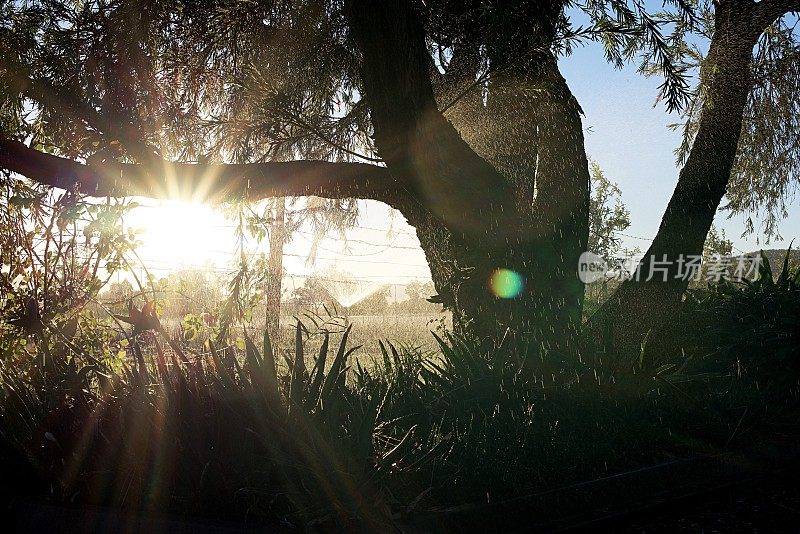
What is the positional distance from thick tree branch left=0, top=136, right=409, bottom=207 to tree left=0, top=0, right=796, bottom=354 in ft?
0.05

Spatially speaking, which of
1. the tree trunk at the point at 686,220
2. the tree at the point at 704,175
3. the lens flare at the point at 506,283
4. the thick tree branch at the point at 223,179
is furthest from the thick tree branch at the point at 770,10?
the thick tree branch at the point at 223,179

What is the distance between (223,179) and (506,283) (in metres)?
2.86

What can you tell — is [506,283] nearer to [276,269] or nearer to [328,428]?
[328,428]

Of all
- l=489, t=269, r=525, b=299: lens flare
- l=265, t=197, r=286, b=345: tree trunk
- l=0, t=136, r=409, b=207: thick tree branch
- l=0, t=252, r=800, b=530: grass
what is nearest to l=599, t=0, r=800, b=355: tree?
l=489, t=269, r=525, b=299: lens flare

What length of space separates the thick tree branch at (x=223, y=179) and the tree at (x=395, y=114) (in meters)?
0.01

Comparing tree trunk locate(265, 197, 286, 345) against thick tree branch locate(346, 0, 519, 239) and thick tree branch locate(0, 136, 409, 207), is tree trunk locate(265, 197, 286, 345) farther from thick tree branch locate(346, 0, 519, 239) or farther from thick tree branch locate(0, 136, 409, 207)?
thick tree branch locate(346, 0, 519, 239)

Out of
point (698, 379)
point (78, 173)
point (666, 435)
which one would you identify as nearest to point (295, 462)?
point (666, 435)

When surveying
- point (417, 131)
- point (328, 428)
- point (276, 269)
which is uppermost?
point (417, 131)

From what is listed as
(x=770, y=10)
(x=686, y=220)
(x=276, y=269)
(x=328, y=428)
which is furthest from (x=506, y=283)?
(x=276, y=269)

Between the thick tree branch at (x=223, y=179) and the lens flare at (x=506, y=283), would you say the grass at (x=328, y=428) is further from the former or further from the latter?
the thick tree branch at (x=223, y=179)

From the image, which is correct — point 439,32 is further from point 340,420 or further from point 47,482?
point 47,482

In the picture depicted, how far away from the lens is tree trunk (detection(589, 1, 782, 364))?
7.83 meters

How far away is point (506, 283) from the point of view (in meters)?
7.50

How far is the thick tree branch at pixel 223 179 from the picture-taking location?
7.01 m
